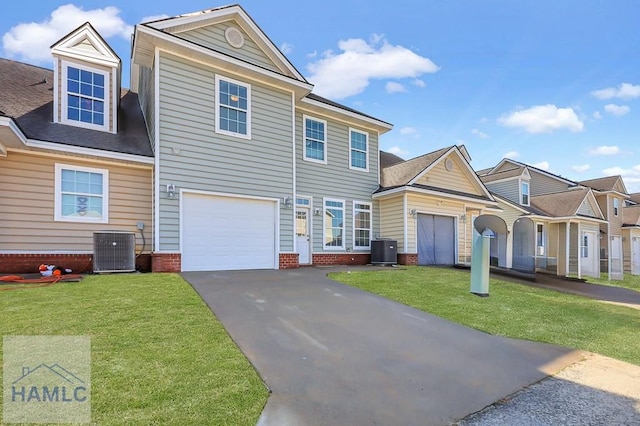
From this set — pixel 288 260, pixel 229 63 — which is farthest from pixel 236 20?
pixel 288 260

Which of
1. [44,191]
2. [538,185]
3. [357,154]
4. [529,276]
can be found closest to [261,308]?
[44,191]

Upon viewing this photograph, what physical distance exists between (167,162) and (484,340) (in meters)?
8.72

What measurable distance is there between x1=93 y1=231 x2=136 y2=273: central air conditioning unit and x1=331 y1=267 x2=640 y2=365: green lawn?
5428mm

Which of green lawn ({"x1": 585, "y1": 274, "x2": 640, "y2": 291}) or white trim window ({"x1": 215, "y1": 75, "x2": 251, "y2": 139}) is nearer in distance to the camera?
white trim window ({"x1": 215, "y1": 75, "x2": 251, "y2": 139})

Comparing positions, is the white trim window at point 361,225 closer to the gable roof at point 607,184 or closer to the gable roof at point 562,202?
the gable roof at point 562,202

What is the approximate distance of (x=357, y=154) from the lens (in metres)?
14.5

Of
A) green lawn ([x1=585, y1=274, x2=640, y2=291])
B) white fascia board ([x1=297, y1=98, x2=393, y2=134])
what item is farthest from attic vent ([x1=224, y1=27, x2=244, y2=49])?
green lawn ([x1=585, y1=274, x2=640, y2=291])

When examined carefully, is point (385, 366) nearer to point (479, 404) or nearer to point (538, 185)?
point (479, 404)

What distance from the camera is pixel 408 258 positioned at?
13.5 metres

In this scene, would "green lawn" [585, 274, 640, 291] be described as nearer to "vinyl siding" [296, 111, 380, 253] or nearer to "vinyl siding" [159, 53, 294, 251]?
"vinyl siding" [296, 111, 380, 253]

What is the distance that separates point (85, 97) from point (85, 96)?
1.2 inches

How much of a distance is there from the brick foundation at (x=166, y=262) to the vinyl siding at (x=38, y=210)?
1.54 meters

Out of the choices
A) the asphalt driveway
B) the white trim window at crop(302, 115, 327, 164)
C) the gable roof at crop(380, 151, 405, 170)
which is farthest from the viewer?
the gable roof at crop(380, 151, 405, 170)

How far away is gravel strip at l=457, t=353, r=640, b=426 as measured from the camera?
3064 millimetres
